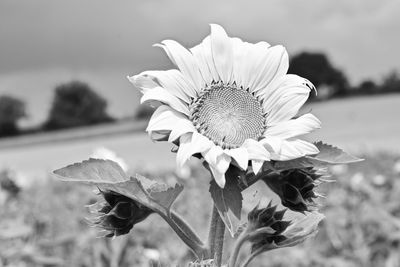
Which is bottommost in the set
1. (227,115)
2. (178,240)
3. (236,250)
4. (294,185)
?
(178,240)

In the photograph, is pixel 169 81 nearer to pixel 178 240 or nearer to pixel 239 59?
pixel 239 59

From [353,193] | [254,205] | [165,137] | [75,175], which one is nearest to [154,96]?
[165,137]

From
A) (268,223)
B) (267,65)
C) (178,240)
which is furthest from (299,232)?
(178,240)

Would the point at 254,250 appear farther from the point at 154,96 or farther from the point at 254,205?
the point at 154,96

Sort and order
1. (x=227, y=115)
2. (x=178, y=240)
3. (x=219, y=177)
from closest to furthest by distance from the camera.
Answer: (x=219, y=177) < (x=227, y=115) < (x=178, y=240)

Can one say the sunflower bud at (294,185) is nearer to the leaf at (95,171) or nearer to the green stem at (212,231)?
the green stem at (212,231)

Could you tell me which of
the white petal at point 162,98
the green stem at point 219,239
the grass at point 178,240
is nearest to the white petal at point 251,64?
the white petal at point 162,98
